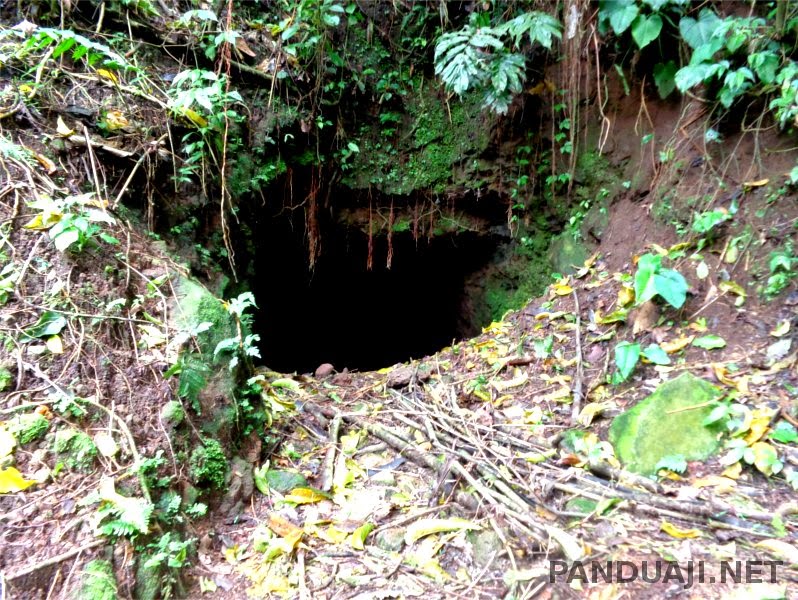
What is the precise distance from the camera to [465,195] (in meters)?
4.96

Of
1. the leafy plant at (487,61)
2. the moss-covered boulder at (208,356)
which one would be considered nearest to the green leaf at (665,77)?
the leafy plant at (487,61)

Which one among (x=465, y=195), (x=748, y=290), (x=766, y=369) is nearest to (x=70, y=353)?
(x=766, y=369)

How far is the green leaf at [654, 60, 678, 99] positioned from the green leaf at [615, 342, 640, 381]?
2149 mm

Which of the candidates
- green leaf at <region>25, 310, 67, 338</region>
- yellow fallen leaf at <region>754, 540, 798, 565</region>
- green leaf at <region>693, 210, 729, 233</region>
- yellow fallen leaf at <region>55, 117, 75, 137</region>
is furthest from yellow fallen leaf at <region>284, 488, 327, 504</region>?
green leaf at <region>693, 210, 729, 233</region>

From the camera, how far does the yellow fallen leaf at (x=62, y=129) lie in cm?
273

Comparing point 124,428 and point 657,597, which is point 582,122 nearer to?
point 657,597

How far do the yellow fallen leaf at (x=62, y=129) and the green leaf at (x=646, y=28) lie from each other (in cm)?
386

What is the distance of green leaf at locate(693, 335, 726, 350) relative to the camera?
2438 mm

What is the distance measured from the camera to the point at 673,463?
1.98 meters

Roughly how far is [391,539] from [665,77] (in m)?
3.74

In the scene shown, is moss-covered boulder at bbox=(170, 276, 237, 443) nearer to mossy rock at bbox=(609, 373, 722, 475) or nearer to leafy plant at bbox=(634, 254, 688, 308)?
mossy rock at bbox=(609, 373, 722, 475)

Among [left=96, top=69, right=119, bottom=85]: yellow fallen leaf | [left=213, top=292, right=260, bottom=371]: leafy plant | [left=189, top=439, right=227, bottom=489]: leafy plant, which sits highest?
[left=96, top=69, right=119, bottom=85]: yellow fallen leaf

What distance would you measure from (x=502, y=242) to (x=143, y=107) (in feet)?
12.6

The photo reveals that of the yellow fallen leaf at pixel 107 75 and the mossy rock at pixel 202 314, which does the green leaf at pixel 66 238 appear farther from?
the yellow fallen leaf at pixel 107 75
